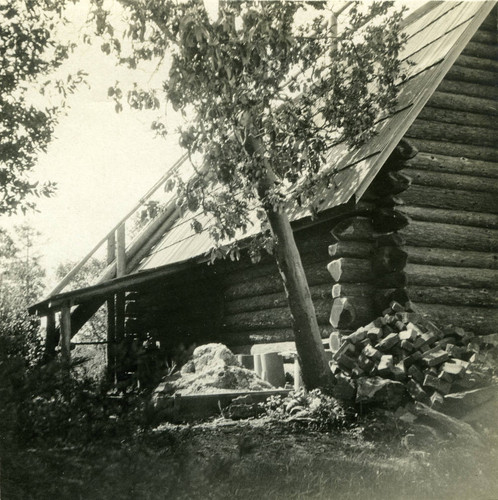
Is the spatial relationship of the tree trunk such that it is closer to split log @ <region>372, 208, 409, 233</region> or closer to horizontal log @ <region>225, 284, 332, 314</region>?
horizontal log @ <region>225, 284, 332, 314</region>

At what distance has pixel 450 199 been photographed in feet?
26.7

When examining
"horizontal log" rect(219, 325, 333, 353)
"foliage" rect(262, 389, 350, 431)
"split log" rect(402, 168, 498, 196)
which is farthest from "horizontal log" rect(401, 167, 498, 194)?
"foliage" rect(262, 389, 350, 431)

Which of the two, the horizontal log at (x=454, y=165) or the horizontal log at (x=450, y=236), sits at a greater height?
the horizontal log at (x=454, y=165)

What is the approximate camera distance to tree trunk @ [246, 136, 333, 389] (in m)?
6.71

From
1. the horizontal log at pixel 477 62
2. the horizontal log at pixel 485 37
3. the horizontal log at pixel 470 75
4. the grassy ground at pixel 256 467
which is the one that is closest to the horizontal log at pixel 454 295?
the grassy ground at pixel 256 467

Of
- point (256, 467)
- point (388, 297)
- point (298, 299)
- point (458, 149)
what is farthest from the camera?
point (458, 149)

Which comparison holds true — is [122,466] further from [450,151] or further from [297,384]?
[450,151]

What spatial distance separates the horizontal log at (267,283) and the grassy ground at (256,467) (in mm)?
2533

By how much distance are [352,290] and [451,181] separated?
2306 millimetres

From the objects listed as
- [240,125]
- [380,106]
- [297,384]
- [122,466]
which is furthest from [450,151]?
[122,466]

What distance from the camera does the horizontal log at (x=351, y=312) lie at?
7156mm

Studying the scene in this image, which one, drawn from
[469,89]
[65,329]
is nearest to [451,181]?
[469,89]

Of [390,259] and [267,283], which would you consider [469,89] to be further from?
[267,283]

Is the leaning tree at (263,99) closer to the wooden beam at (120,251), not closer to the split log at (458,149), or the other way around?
the split log at (458,149)
